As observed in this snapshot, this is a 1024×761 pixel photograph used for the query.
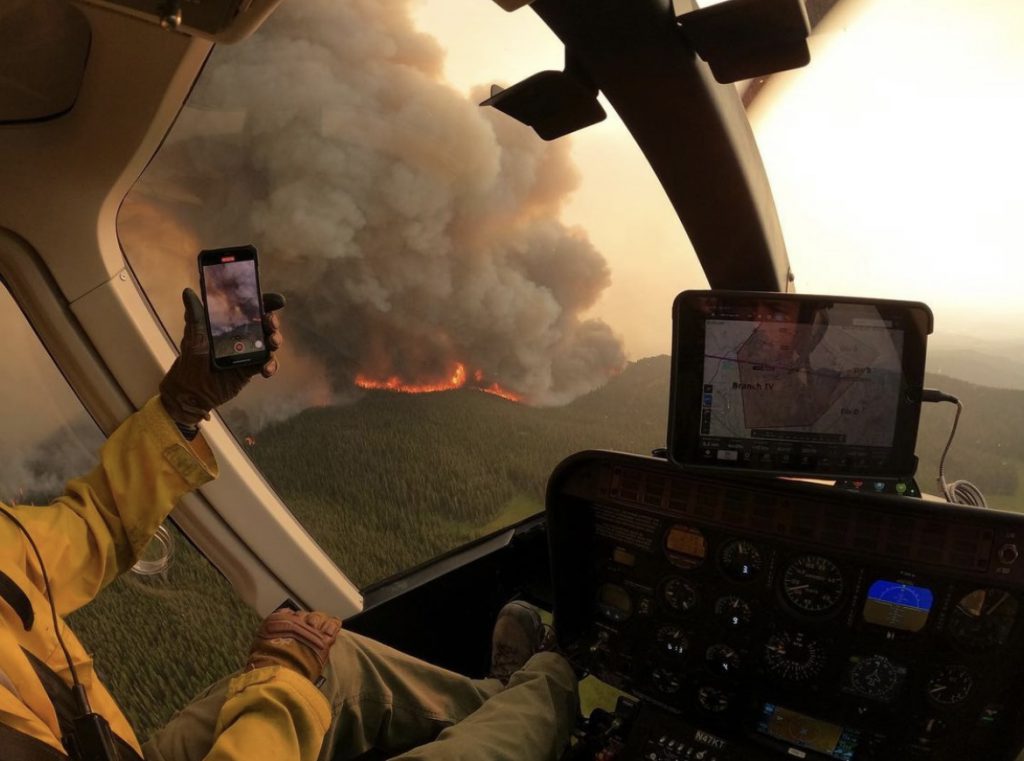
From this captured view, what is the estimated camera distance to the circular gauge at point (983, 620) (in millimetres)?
1138

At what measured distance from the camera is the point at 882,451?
3.65ft

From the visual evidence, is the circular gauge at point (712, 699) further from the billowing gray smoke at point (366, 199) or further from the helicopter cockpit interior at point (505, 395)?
the billowing gray smoke at point (366, 199)

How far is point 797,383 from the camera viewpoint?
113 cm

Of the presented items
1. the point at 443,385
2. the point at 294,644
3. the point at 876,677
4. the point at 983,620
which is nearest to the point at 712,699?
the point at 876,677

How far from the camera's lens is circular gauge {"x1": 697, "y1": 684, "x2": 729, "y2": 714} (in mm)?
1454

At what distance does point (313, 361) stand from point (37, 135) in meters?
0.94

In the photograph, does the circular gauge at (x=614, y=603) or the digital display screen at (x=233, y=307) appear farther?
the circular gauge at (x=614, y=603)

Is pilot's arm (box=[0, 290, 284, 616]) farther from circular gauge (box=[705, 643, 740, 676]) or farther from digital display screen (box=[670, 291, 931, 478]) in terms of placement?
circular gauge (box=[705, 643, 740, 676])

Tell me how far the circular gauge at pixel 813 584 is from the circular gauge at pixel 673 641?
27cm

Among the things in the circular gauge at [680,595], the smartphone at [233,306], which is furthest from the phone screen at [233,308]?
the circular gauge at [680,595]

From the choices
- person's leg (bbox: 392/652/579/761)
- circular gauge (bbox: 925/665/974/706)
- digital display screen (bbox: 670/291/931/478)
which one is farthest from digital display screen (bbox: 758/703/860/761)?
digital display screen (bbox: 670/291/931/478)

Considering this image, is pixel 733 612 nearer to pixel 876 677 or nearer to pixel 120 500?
pixel 876 677

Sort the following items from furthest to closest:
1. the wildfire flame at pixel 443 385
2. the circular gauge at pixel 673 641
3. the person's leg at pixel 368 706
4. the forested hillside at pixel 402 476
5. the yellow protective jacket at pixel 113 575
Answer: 1. the wildfire flame at pixel 443 385
2. the forested hillside at pixel 402 476
3. the circular gauge at pixel 673 641
4. the person's leg at pixel 368 706
5. the yellow protective jacket at pixel 113 575

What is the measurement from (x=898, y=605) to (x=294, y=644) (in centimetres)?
116
